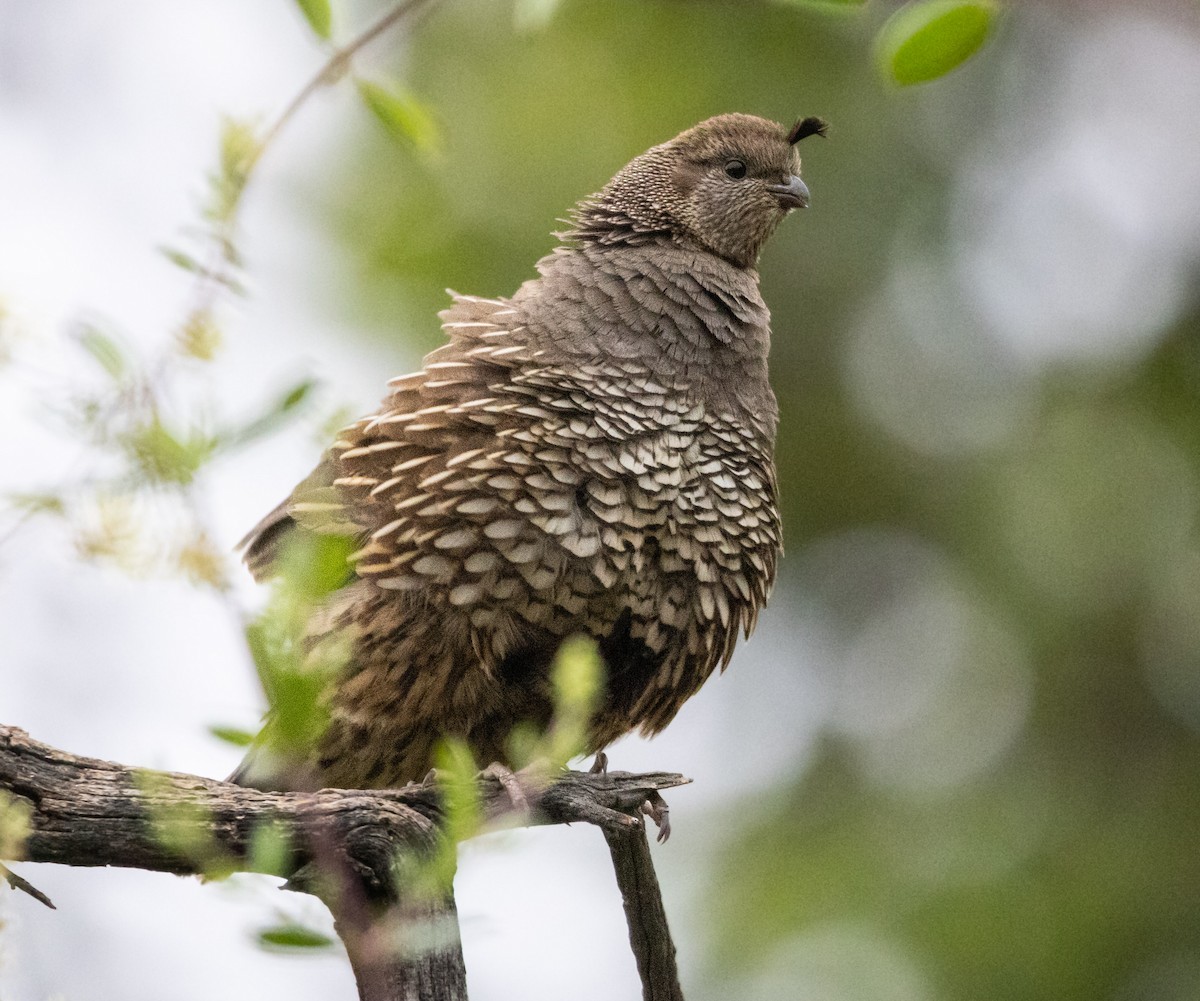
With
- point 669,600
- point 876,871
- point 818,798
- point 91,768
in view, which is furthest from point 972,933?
point 91,768

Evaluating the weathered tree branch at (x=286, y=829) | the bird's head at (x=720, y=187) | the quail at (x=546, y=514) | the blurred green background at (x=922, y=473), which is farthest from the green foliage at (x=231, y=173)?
the blurred green background at (x=922, y=473)

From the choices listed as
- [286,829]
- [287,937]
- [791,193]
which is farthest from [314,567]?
[791,193]

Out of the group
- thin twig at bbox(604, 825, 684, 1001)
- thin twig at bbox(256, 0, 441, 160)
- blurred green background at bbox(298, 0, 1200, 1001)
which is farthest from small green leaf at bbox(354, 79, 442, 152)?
blurred green background at bbox(298, 0, 1200, 1001)

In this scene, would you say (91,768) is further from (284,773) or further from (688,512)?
(688,512)

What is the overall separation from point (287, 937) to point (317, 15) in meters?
0.91

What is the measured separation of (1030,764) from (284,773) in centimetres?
603

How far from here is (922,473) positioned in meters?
8.79

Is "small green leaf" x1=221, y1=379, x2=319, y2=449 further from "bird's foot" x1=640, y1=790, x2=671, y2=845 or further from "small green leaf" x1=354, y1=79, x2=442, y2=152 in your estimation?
"bird's foot" x1=640, y1=790, x2=671, y2=845

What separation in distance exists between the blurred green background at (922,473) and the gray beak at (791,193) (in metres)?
2.81

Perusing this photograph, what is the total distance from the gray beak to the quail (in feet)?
1.85

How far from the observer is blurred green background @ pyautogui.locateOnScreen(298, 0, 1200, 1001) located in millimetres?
7770

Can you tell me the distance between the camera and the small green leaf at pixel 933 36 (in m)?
1.56

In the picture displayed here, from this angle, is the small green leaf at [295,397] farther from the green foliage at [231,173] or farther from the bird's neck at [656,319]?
the bird's neck at [656,319]

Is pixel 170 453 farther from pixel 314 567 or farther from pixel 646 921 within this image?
pixel 646 921
